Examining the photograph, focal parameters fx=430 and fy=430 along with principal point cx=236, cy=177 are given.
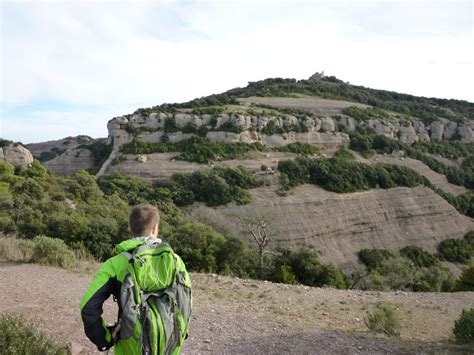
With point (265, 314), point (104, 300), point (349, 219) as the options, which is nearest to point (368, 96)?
point (349, 219)

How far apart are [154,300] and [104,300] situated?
27 centimetres

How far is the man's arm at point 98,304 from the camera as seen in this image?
228 centimetres

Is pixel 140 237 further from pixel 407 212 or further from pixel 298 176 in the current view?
pixel 407 212

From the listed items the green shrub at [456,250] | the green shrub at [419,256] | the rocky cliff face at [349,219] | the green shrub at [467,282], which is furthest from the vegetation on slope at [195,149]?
the green shrub at [467,282]

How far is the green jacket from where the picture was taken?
7.49 feet

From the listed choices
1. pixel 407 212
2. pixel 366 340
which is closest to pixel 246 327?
pixel 366 340

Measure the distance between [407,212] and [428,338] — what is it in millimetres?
29886

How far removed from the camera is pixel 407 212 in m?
33.7

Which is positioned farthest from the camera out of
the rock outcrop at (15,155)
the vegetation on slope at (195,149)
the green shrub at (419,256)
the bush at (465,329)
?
the vegetation on slope at (195,149)

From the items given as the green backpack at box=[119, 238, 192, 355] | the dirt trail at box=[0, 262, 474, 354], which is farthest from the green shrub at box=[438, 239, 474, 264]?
the green backpack at box=[119, 238, 192, 355]

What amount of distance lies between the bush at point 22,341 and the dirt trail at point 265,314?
0.52m

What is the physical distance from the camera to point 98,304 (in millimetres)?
2303

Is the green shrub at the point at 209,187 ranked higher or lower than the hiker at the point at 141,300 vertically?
lower

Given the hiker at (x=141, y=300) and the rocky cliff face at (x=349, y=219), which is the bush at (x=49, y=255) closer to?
the hiker at (x=141, y=300)
